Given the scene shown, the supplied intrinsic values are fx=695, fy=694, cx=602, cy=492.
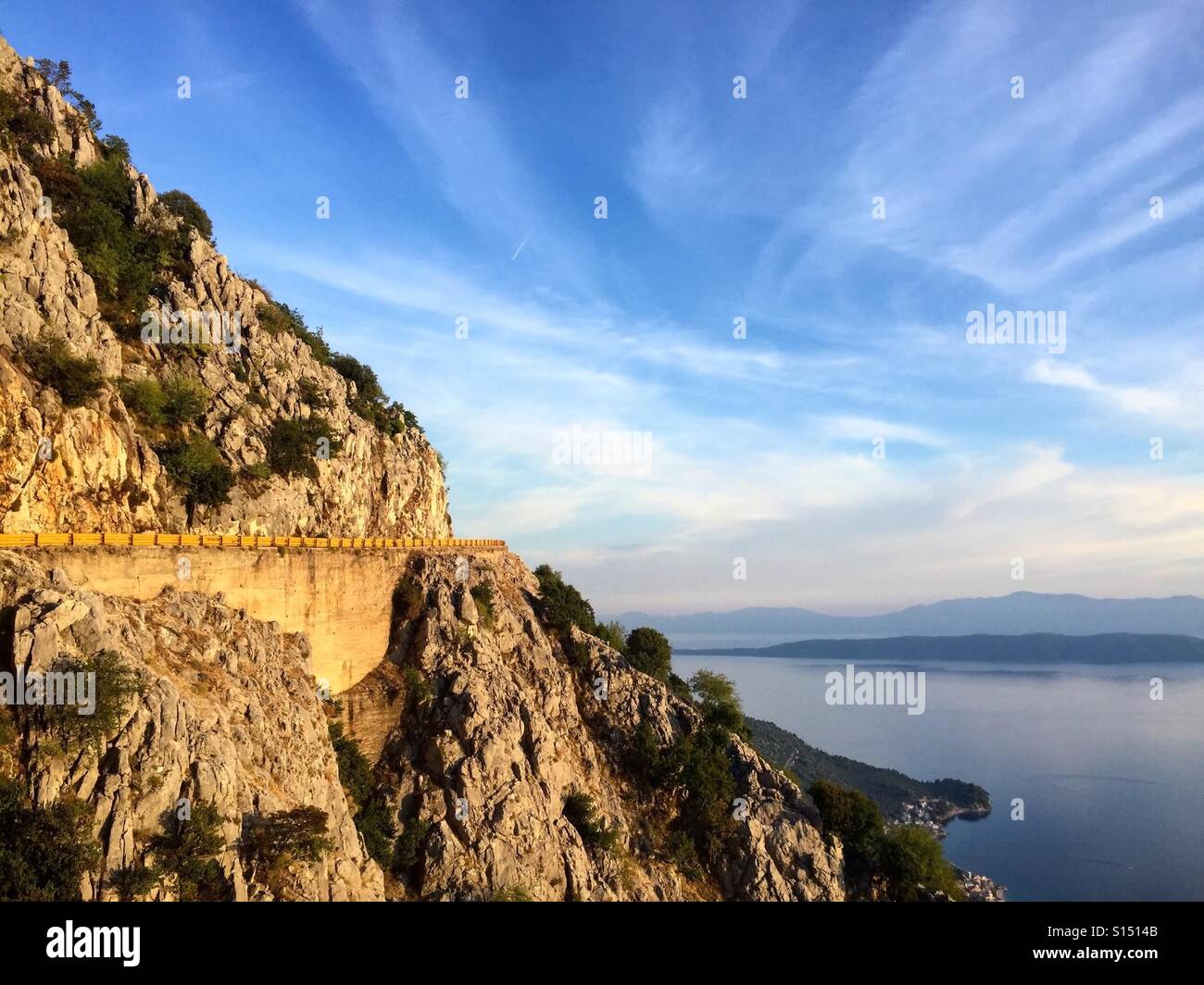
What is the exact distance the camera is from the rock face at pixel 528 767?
1168 inches

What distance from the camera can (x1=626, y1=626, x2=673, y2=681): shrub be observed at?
49.2 meters

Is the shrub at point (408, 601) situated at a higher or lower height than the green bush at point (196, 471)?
lower

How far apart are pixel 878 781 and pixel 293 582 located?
361ft

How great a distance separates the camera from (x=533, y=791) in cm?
3219

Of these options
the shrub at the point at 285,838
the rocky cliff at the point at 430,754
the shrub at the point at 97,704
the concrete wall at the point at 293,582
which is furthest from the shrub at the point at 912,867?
the shrub at the point at 97,704

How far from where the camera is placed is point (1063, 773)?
379 feet

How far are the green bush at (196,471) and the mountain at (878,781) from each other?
88.3 m

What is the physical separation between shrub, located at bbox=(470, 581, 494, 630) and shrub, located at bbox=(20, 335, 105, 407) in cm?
1971

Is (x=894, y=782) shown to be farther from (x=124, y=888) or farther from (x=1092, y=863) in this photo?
(x=124, y=888)

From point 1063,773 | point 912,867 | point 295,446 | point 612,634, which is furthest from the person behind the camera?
point 1063,773

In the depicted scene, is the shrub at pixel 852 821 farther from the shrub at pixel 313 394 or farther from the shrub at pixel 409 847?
the shrub at pixel 313 394

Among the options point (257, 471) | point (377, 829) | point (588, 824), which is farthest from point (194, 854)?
point (257, 471)

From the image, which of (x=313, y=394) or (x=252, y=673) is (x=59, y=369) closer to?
(x=252, y=673)
